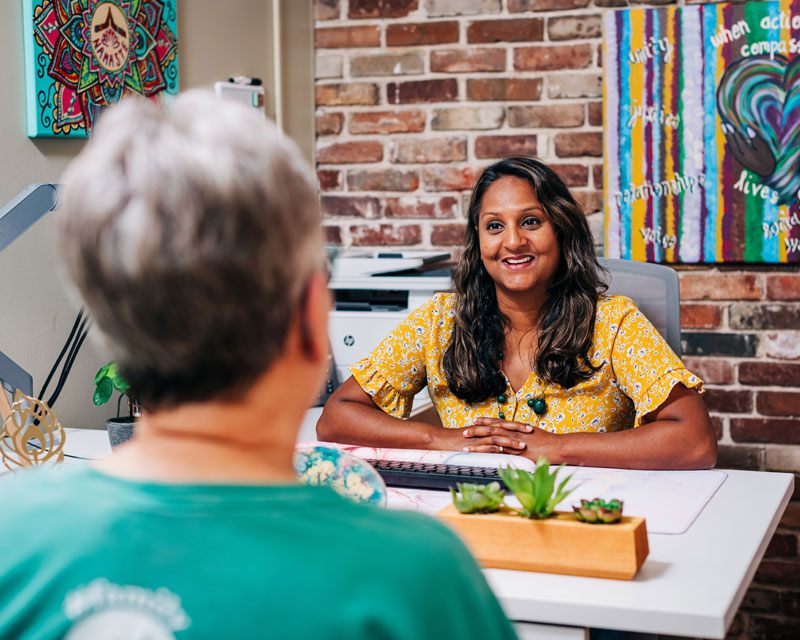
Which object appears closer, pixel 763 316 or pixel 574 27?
pixel 763 316

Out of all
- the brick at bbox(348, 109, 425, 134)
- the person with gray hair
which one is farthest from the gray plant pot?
the brick at bbox(348, 109, 425, 134)

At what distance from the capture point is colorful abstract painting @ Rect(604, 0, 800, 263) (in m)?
2.69

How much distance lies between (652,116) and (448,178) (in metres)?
0.65

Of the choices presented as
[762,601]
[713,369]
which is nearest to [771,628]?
[762,601]

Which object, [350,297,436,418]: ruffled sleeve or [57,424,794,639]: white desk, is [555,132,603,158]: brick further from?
[57,424,794,639]: white desk

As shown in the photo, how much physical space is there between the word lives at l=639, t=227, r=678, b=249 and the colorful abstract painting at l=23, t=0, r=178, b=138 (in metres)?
1.41

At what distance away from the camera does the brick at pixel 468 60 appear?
2971 mm

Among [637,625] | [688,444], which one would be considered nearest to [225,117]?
[637,625]

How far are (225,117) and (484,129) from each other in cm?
253

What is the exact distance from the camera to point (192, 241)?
510 mm

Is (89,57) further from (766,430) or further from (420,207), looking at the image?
(766,430)

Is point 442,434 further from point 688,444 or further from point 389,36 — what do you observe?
point 389,36

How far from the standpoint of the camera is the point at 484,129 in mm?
3004

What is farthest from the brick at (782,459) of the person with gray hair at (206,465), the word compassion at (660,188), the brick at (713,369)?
the person with gray hair at (206,465)
